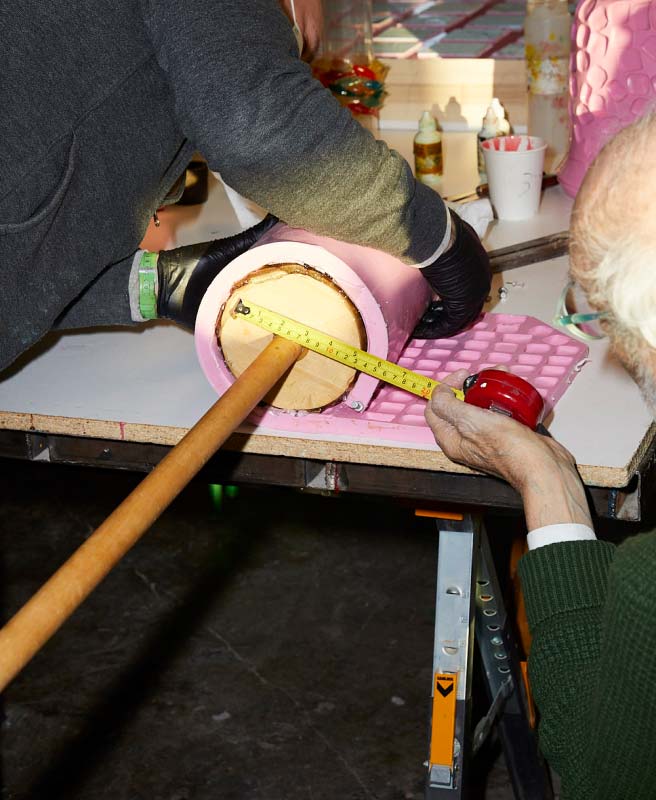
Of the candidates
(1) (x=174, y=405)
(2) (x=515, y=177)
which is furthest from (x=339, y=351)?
(2) (x=515, y=177)

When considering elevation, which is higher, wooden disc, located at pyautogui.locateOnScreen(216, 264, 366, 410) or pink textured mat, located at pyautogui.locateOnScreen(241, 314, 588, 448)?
wooden disc, located at pyautogui.locateOnScreen(216, 264, 366, 410)

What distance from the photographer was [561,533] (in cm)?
118

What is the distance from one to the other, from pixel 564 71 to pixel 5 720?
6.19ft

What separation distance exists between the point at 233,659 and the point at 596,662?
1.41 m

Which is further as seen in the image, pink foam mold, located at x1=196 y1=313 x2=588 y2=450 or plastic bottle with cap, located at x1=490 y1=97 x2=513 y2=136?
plastic bottle with cap, located at x1=490 y1=97 x2=513 y2=136

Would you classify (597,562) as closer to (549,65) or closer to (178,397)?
(178,397)

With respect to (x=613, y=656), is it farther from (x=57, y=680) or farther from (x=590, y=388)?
(x=57, y=680)

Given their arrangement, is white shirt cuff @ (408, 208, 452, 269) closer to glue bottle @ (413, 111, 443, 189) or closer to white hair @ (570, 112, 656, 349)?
white hair @ (570, 112, 656, 349)

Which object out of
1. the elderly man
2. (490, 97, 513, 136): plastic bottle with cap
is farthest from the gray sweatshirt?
(490, 97, 513, 136): plastic bottle with cap

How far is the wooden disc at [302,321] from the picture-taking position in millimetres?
1415

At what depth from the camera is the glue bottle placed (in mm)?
2273

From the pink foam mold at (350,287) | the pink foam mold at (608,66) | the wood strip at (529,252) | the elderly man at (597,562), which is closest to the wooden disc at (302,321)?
the pink foam mold at (350,287)

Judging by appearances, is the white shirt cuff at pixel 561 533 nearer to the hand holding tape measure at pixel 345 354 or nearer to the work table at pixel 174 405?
the work table at pixel 174 405

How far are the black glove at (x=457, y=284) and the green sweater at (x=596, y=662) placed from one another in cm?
48
